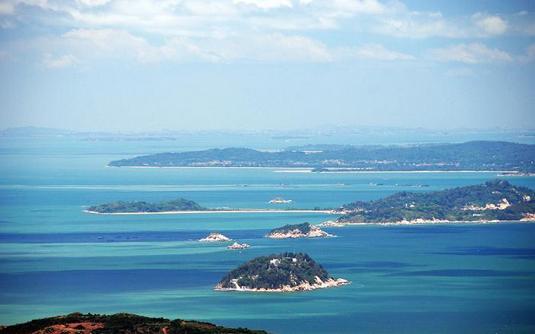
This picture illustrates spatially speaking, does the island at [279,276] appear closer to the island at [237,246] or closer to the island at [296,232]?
the island at [237,246]

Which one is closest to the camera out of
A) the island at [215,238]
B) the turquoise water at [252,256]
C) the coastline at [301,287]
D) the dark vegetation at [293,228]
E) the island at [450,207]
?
the turquoise water at [252,256]

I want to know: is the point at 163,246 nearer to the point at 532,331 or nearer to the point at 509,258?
the point at 509,258

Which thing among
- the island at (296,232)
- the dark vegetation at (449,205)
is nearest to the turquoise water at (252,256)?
the island at (296,232)

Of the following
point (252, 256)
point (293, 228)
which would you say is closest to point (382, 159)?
point (293, 228)

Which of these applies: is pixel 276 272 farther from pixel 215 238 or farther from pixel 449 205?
pixel 449 205

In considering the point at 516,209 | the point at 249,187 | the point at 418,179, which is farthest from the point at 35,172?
the point at 516,209

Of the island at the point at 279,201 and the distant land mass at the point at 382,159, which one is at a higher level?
the distant land mass at the point at 382,159
